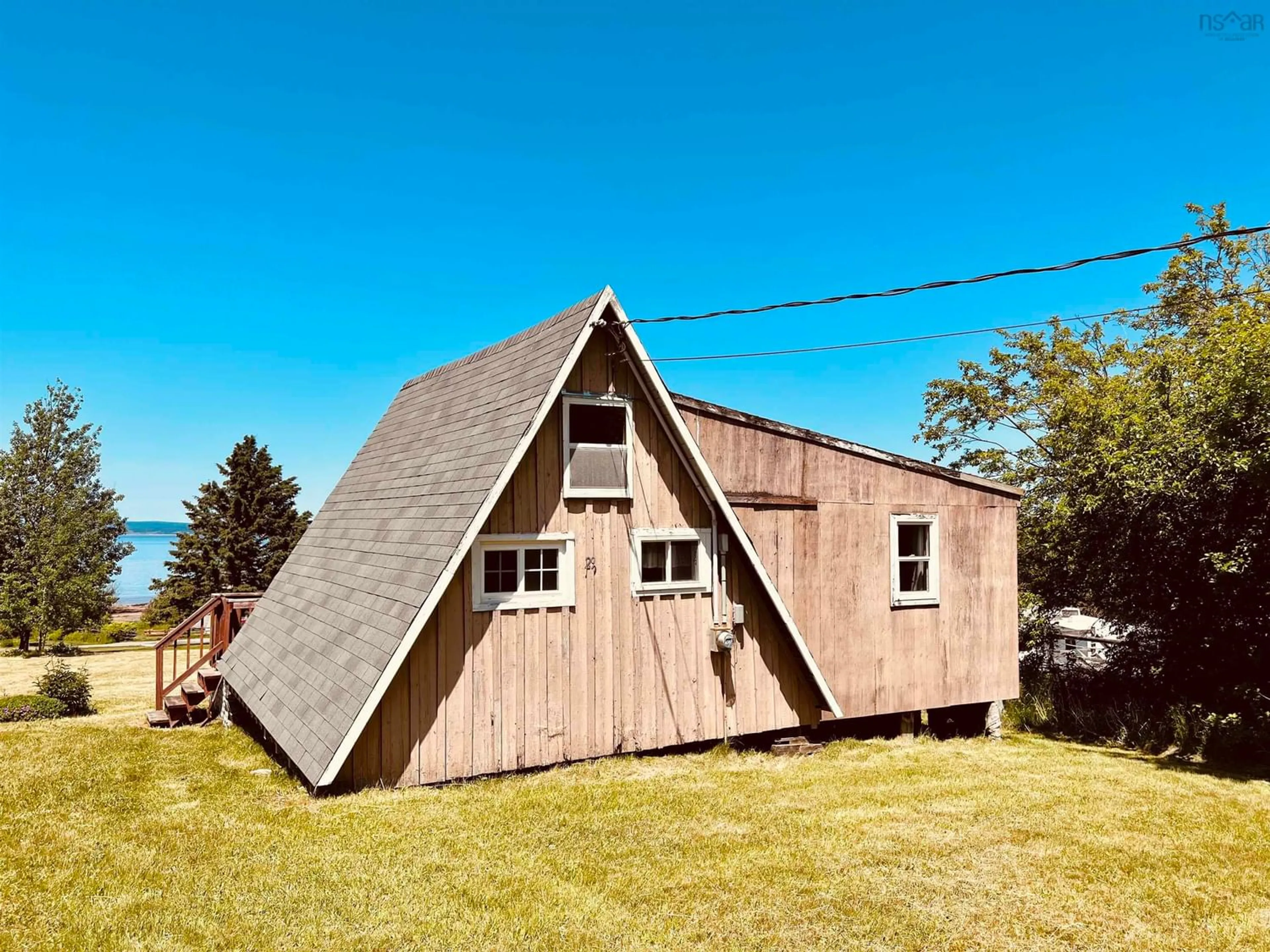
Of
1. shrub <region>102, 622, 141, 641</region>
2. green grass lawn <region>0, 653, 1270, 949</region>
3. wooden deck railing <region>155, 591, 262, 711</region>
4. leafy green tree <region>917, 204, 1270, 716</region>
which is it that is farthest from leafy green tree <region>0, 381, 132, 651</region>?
leafy green tree <region>917, 204, 1270, 716</region>

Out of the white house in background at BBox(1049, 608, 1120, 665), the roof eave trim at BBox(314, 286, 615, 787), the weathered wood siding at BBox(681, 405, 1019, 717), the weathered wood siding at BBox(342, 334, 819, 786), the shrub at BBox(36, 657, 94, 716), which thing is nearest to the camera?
the roof eave trim at BBox(314, 286, 615, 787)

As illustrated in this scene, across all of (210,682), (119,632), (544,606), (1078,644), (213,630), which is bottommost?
(119,632)

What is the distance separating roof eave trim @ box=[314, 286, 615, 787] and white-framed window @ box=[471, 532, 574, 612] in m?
0.34

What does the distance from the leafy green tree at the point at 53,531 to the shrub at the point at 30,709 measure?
15432mm

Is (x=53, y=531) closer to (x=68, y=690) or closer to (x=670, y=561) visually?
(x=68, y=690)

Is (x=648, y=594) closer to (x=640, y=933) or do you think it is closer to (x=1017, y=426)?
(x=640, y=933)

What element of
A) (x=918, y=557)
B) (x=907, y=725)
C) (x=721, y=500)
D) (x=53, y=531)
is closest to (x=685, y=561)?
(x=721, y=500)

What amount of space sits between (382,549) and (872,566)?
7.78 meters

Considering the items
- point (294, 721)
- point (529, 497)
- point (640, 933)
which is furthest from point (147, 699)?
point (640, 933)

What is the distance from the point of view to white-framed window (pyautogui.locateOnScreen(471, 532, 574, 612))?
9.98 meters

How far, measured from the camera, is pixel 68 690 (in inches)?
575

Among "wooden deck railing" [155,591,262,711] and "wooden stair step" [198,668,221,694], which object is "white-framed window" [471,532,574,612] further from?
"wooden deck railing" [155,591,262,711]

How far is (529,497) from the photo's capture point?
34.0 ft

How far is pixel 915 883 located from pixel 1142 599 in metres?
11.0
